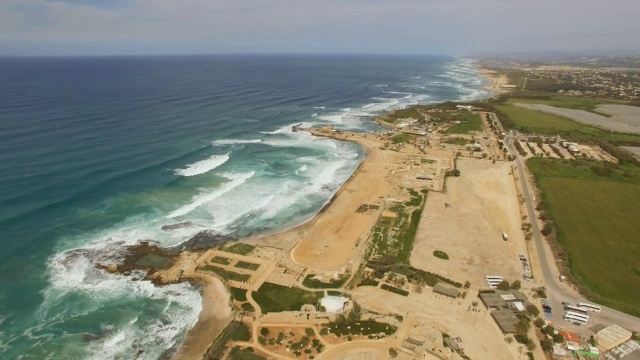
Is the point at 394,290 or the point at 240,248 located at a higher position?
the point at 240,248

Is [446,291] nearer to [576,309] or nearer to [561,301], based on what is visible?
[561,301]

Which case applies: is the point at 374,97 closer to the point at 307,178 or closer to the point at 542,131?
the point at 542,131

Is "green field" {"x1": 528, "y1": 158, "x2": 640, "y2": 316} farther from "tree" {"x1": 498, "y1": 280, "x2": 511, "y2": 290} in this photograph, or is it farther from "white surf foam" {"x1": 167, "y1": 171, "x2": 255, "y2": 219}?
"white surf foam" {"x1": 167, "y1": 171, "x2": 255, "y2": 219}

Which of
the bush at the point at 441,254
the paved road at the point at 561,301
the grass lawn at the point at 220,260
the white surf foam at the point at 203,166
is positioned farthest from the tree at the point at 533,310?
the white surf foam at the point at 203,166

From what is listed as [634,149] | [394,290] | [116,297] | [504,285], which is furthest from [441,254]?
[634,149]

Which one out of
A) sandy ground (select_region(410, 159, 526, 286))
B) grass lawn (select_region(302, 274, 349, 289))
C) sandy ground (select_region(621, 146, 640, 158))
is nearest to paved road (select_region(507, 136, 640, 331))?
sandy ground (select_region(410, 159, 526, 286))

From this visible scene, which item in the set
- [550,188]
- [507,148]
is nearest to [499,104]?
[507,148]
